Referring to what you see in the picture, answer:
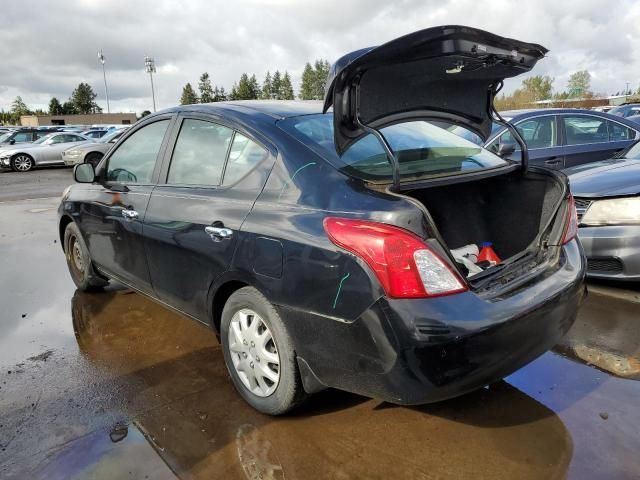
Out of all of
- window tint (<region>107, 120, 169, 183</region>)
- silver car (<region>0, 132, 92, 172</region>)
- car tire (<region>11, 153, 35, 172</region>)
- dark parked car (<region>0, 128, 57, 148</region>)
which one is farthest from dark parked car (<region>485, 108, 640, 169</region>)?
dark parked car (<region>0, 128, 57, 148</region>)

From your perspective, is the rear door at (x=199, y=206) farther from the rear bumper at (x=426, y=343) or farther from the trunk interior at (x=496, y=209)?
the trunk interior at (x=496, y=209)

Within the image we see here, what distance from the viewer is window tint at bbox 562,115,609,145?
7211 millimetres

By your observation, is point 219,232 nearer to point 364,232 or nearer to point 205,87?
point 364,232

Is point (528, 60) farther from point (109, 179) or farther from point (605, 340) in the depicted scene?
point (109, 179)

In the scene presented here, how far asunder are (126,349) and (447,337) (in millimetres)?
2509

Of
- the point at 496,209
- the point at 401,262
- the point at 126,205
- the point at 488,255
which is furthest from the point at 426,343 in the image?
the point at 126,205

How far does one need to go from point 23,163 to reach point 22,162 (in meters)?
0.06

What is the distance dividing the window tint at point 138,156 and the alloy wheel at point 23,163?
18460 millimetres

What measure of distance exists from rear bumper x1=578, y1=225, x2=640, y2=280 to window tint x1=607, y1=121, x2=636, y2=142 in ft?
13.7

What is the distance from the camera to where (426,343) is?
205 cm

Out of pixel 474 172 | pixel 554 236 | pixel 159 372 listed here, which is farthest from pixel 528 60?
pixel 159 372

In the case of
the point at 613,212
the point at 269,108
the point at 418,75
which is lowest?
the point at 613,212

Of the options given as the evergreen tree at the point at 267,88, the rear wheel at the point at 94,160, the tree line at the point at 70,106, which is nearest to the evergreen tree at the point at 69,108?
the tree line at the point at 70,106

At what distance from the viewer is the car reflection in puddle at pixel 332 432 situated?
2.34 m
